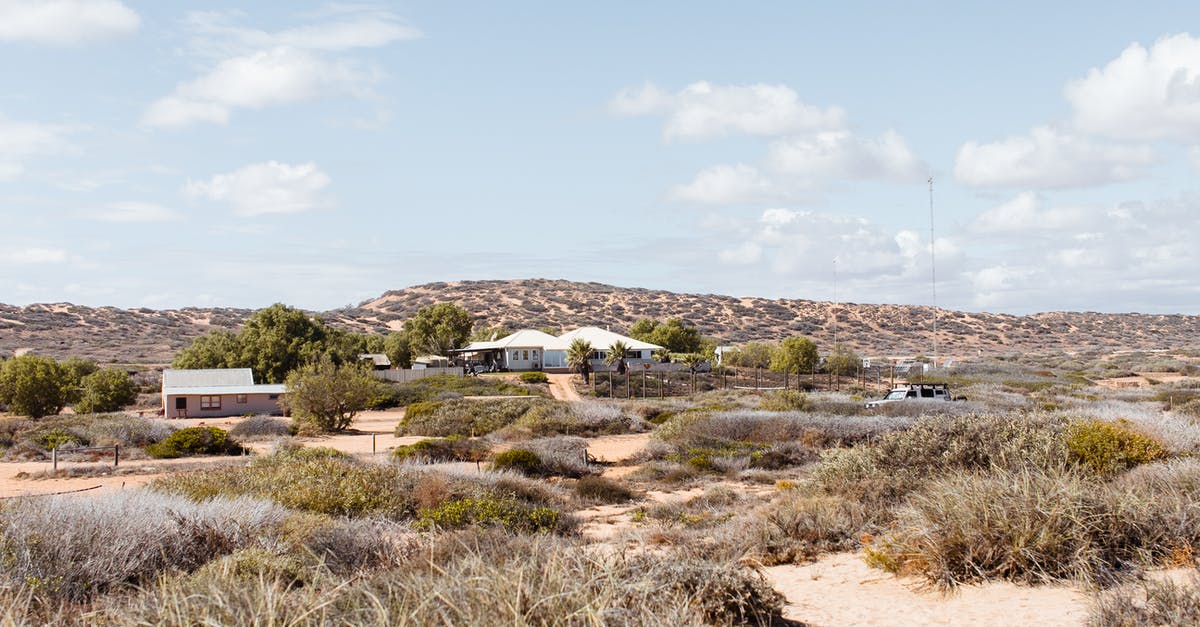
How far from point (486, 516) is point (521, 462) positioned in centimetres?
910

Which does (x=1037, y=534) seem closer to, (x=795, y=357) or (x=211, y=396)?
(x=211, y=396)

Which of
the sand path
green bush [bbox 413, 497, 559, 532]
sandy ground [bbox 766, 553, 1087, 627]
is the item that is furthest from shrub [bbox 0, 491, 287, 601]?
the sand path

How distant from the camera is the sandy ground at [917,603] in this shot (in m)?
8.17

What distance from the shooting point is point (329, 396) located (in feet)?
120

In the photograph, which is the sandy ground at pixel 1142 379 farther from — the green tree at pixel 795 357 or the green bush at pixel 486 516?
the green bush at pixel 486 516

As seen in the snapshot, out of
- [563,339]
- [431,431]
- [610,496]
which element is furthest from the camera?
[563,339]

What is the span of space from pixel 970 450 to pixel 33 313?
115360 millimetres

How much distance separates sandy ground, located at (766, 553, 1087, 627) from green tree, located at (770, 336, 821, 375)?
51914 mm

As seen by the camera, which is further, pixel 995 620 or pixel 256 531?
pixel 256 531

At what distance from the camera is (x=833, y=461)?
15.7m

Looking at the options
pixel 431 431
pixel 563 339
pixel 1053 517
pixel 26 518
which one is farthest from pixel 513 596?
pixel 563 339

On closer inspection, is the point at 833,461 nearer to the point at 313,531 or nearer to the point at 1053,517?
the point at 1053,517

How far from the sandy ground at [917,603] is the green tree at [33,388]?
1628 inches

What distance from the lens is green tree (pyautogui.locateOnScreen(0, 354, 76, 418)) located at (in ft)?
136
